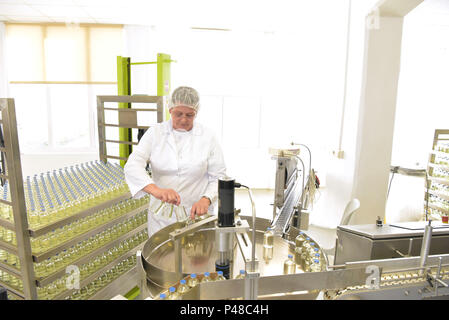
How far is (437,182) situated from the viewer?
293 centimetres

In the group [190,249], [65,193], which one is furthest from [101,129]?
[190,249]

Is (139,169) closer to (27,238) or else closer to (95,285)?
(27,238)

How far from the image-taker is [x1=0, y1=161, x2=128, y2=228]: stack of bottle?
1.58 meters

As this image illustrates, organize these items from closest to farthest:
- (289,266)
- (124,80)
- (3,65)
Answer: (289,266) < (124,80) < (3,65)

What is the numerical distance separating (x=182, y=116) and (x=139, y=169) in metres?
0.41

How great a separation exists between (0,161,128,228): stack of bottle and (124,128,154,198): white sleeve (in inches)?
13.3

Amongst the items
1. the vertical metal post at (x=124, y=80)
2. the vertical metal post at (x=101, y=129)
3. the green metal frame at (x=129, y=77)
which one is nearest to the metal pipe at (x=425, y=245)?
the green metal frame at (x=129, y=77)

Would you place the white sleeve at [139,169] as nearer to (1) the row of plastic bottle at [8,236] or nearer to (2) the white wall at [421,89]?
(1) the row of plastic bottle at [8,236]

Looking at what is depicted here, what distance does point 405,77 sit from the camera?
205 inches

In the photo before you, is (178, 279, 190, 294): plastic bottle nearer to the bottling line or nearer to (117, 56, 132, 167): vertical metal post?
the bottling line

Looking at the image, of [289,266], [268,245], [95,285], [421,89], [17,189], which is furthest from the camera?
[421,89]

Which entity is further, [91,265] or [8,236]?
[91,265]

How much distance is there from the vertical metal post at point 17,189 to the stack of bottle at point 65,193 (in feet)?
0.20
